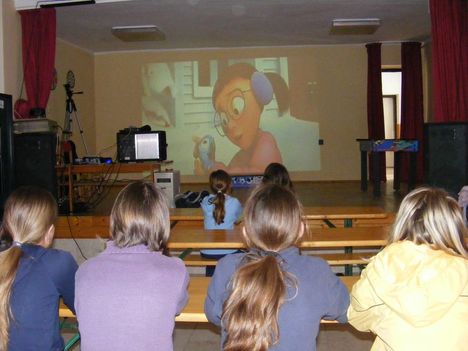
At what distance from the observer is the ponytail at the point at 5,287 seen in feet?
4.90

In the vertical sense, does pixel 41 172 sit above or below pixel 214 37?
below

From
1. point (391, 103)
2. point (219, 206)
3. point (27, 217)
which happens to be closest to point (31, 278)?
point (27, 217)

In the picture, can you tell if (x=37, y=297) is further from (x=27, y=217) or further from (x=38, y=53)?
(x=38, y=53)

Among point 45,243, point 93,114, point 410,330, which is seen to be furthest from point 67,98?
point 410,330

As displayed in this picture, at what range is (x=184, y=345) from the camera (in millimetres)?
2820

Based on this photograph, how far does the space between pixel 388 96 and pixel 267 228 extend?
11.7 meters

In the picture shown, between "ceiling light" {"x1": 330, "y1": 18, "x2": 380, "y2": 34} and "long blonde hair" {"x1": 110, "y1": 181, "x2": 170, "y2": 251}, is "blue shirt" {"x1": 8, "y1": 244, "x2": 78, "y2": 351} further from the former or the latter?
"ceiling light" {"x1": 330, "y1": 18, "x2": 380, "y2": 34}

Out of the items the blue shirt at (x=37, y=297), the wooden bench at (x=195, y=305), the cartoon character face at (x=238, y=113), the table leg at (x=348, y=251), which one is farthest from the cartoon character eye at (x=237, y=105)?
the blue shirt at (x=37, y=297)

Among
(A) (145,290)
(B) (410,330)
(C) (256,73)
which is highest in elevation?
(C) (256,73)

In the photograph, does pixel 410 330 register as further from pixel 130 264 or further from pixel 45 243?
pixel 45 243

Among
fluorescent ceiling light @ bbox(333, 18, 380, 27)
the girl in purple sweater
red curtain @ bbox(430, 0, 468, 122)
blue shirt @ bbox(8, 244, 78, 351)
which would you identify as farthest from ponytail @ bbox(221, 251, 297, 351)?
fluorescent ceiling light @ bbox(333, 18, 380, 27)

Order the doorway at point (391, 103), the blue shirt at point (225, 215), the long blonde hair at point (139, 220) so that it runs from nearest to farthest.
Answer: the long blonde hair at point (139, 220) → the blue shirt at point (225, 215) → the doorway at point (391, 103)

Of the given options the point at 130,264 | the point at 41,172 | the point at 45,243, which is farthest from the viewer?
the point at 41,172

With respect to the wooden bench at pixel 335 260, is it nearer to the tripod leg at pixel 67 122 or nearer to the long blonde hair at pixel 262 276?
the long blonde hair at pixel 262 276
